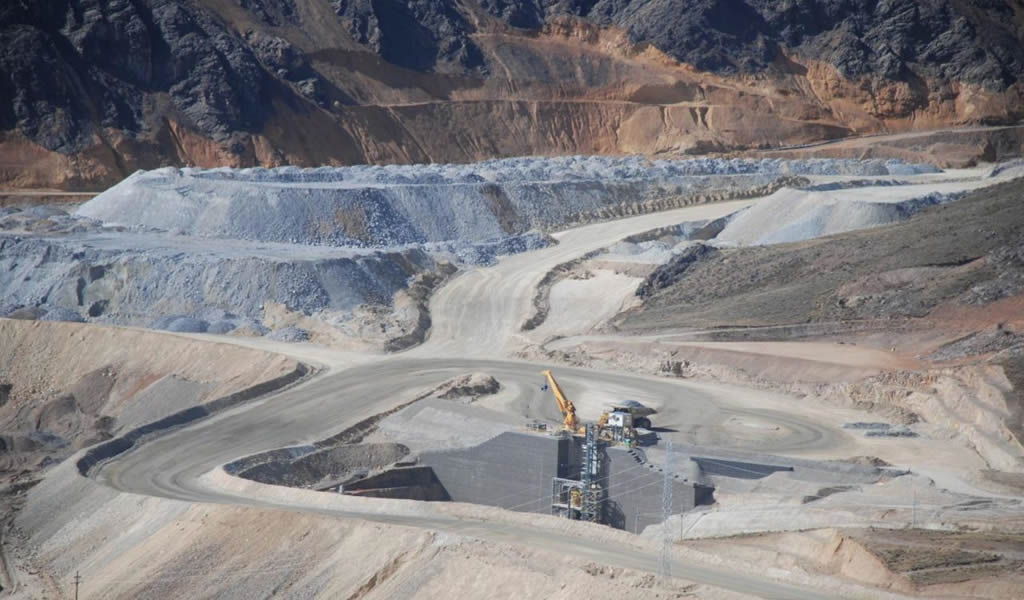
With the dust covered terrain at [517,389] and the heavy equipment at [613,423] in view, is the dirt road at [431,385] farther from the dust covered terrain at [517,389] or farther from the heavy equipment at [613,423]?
the heavy equipment at [613,423]

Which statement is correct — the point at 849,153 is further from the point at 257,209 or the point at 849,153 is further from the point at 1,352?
the point at 1,352

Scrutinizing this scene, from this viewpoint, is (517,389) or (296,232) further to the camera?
(296,232)

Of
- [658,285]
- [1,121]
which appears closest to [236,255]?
[658,285]

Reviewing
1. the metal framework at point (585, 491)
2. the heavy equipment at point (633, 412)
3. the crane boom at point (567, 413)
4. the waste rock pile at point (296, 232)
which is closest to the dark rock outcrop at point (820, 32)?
the waste rock pile at point (296, 232)

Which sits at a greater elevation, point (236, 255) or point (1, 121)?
point (1, 121)

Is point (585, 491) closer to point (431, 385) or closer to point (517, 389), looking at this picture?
point (517, 389)

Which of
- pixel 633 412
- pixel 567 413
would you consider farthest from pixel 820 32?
pixel 567 413
